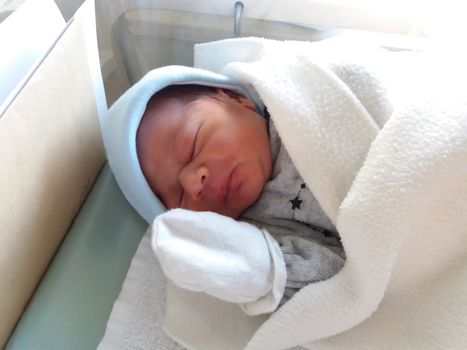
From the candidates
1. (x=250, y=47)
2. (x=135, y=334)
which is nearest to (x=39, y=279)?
(x=135, y=334)

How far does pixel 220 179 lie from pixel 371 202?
0.68ft

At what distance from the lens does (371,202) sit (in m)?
0.51

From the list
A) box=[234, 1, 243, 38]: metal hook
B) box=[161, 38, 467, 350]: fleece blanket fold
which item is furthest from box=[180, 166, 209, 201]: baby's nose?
box=[234, 1, 243, 38]: metal hook

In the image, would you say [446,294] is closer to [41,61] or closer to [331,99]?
[331,99]

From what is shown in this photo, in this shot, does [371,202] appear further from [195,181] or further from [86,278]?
[86,278]

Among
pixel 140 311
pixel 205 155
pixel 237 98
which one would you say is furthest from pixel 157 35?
pixel 140 311

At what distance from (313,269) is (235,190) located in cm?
15

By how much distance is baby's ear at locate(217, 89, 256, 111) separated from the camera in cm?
73

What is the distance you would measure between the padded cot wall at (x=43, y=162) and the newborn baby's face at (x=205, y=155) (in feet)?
0.36

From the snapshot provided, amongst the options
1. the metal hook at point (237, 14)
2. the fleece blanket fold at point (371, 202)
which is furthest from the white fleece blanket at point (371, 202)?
the metal hook at point (237, 14)

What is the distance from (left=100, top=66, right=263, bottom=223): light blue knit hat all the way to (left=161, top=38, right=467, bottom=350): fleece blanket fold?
0.29 feet

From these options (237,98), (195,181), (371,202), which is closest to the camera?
(371,202)

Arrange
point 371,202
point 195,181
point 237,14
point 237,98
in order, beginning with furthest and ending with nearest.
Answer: point 237,14 < point 237,98 < point 195,181 < point 371,202

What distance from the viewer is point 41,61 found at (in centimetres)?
61
